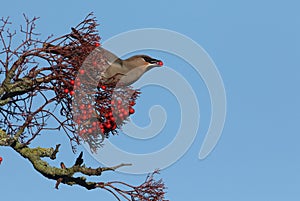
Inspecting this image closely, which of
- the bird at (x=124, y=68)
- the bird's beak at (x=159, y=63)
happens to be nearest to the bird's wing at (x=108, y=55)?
the bird at (x=124, y=68)

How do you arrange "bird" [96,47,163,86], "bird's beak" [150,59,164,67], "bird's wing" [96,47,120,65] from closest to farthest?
"bird" [96,47,163,86] → "bird's wing" [96,47,120,65] → "bird's beak" [150,59,164,67]

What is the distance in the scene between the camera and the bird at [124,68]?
229 inches

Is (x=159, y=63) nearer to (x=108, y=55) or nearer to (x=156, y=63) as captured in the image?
(x=156, y=63)

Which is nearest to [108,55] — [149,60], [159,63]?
[149,60]

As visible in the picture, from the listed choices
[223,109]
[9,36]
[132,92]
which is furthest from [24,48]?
[223,109]

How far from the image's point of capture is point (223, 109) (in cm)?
628

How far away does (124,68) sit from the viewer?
6.05m

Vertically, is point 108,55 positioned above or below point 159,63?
below

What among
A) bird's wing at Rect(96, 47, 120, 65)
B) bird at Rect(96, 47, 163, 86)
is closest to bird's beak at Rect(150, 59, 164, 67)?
bird at Rect(96, 47, 163, 86)

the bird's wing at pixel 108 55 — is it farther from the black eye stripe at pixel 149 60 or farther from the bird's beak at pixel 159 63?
the bird's beak at pixel 159 63

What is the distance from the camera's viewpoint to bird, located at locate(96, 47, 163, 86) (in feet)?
19.1

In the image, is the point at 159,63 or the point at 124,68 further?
the point at 159,63

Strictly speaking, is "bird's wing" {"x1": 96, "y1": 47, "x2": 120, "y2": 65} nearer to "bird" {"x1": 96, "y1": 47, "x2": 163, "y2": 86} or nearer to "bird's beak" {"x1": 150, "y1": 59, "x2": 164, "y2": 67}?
"bird" {"x1": 96, "y1": 47, "x2": 163, "y2": 86}

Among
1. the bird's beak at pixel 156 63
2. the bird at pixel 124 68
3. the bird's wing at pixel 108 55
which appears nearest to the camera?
the bird at pixel 124 68
